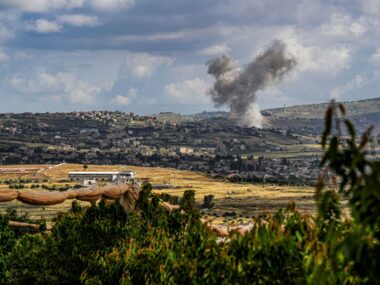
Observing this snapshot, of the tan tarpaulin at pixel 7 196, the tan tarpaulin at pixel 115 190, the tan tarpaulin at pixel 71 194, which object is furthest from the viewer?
the tan tarpaulin at pixel 115 190

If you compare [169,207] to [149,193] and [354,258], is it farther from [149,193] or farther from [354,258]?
[354,258]

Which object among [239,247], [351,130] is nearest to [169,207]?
[239,247]

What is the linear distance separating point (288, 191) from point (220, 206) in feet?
119

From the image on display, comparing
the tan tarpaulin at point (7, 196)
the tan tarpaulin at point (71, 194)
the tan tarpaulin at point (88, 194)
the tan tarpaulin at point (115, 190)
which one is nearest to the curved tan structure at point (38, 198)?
the tan tarpaulin at point (7, 196)

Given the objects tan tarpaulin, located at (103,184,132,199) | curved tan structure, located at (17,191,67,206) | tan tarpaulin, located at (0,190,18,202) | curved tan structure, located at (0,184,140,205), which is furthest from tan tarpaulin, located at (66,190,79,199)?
tan tarpaulin, located at (0,190,18,202)

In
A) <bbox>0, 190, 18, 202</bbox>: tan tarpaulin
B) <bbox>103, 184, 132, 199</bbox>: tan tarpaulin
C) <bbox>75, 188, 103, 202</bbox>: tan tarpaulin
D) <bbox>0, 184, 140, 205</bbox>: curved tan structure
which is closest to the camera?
<bbox>0, 190, 18, 202</bbox>: tan tarpaulin

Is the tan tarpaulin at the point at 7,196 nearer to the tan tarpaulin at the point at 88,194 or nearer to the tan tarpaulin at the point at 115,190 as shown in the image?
the tan tarpaulin at the point at 88,194

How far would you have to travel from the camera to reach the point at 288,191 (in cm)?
19125

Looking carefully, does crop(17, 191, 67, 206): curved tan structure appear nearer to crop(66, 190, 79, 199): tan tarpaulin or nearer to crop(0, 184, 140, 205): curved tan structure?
crop(0, 184, 140, 205): curved tan structure

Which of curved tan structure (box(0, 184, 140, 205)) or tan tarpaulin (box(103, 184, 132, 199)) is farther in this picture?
tan tarpaulin (box(103, 184, 132, 199))

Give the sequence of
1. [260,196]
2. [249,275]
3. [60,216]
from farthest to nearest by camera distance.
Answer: [260,196] < [60,216] < [249,275]

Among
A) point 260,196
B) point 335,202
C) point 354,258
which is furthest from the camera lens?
point 260,196

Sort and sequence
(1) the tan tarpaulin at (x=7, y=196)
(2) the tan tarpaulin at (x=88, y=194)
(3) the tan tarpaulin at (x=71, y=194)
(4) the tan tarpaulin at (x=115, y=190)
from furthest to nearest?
(4) the tan tarpaulin at (x=115, y=190) < (2) the tan tarpaulin at (x=88, y=194) < (3) the tan tarpaulin at (x=71, y=194) < (1) the tan tarpaulin at (x=7, y=196)

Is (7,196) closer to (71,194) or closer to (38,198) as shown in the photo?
(38,198)
